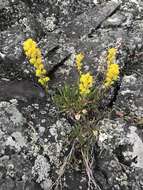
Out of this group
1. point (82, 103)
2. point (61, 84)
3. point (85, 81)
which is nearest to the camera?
point (85, 81)

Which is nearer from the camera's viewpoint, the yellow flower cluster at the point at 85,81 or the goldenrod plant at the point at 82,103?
the yellow flower cluster at the point at 85,81

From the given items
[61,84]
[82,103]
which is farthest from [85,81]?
[61,84]

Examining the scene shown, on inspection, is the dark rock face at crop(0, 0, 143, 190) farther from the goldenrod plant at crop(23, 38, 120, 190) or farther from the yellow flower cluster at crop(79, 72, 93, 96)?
the yellow flower cluster at crop(79, 72, 93, 96)

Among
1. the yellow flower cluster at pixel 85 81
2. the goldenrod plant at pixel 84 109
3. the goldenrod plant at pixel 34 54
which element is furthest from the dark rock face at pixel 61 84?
the yellow flower cluster at pixel 85 81

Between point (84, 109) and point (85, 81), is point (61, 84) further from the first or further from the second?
point (85, 81)

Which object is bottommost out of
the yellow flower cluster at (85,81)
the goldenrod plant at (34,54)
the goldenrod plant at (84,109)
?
the goldenrod plant at (84,109)

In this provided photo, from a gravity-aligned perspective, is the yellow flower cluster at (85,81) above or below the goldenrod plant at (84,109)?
above

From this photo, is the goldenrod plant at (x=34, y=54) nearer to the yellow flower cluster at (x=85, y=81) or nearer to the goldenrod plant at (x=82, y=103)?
the goldenrod plant at (x=82, y=103)

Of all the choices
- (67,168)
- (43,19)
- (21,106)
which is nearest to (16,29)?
(43,19)

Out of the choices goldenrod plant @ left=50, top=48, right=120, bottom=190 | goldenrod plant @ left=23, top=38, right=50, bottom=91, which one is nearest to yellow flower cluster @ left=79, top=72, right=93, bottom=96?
goldenrod plant @ left=50, top=48, right=120, bottom=190
